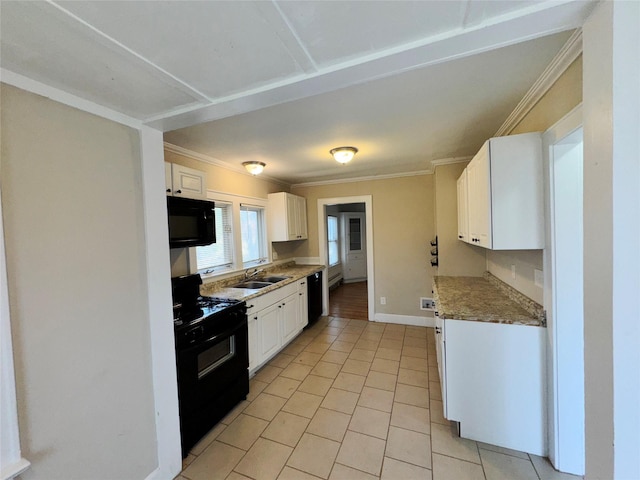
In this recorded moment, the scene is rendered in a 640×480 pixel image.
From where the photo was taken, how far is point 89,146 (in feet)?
4.33

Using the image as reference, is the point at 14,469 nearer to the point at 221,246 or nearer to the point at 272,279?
the point at 221,246

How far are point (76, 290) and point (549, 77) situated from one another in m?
2.77

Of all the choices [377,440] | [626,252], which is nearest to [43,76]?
[626,252]

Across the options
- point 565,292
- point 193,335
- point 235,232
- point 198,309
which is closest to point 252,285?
point 235,232

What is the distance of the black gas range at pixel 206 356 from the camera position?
1816 mm

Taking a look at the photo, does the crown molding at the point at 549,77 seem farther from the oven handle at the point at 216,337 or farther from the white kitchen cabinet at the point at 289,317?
the white kitchen cabinet at the point at 289,317

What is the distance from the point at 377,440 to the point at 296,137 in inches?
101

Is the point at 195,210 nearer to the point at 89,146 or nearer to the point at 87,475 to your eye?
the point at 89,146

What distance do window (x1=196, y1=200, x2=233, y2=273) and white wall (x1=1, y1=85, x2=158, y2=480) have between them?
4.97 feet

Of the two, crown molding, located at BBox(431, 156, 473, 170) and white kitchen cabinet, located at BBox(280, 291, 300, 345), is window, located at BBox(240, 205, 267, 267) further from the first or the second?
crown molding, located at BBox(431, 156, 473, 170)

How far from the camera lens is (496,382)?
179 cm

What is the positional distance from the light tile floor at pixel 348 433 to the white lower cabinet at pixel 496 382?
14 centimetres

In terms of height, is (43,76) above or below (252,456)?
above

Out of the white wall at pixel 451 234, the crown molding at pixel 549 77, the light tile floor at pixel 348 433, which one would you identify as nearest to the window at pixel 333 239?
the white wall at pixel 451 234
